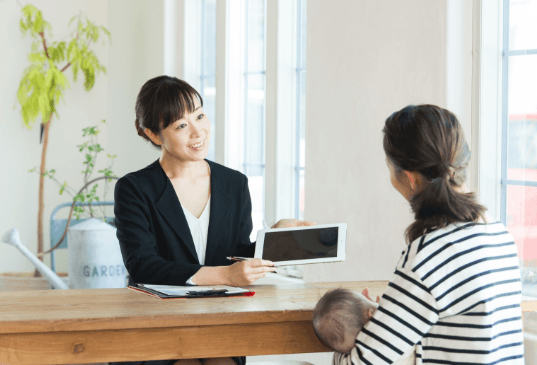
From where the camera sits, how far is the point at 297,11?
3307 mm

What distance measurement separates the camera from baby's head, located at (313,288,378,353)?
4.12 ft

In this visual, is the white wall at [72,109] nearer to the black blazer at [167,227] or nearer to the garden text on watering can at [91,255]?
the garden text on watering can at [91,255]

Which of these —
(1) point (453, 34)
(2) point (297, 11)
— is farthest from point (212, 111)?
(1) point (453, 34)

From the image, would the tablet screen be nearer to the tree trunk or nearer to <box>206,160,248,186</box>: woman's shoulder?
<box>206,160,248,186</box>: woman's shoulder

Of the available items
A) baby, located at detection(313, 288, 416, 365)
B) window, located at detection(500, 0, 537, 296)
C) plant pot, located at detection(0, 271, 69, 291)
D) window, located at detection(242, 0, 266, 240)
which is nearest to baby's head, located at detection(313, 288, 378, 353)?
baby, located at detection(313, 288, 416, 365)

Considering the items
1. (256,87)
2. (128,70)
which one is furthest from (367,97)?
(128,70)

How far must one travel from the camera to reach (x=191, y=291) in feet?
5.26

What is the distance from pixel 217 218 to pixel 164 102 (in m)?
0.40

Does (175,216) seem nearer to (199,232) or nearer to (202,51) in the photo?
(199,232)

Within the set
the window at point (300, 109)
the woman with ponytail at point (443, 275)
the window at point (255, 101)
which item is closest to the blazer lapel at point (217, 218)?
the woman with ponytail at point (443, 275)

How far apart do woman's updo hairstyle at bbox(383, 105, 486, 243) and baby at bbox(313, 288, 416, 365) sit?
179 millimetres

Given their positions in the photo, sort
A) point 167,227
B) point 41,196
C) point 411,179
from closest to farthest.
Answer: point 411,179, point 167,227, point 41,196

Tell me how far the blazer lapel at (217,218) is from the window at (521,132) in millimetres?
1003

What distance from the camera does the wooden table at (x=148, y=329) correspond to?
1.32 metres
